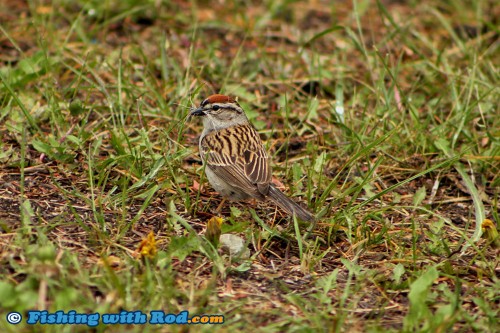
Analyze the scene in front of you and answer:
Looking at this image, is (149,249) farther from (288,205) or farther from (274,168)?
(274,168)

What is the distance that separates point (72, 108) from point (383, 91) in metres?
2.52

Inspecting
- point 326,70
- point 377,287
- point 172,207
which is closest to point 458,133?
point 326,70

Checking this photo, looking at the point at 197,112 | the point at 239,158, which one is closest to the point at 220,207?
the point at 239,158

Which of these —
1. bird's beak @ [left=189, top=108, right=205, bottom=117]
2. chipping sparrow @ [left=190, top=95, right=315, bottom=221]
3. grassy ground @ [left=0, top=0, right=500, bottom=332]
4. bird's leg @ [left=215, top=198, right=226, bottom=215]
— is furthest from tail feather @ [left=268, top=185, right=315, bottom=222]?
bird's beak @ [left=189, top=108, right=205, bottom=117]

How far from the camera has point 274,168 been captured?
20.0 feet

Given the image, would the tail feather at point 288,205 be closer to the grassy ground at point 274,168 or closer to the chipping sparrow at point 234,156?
the chipping sparrow at point 234,156

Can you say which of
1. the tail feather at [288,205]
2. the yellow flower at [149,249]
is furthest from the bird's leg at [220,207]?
the yellow flower at [149,249]

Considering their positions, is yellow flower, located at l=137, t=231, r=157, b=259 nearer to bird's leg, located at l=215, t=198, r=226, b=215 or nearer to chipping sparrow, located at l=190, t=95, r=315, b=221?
chipping sparrow, located at l=190, t=95, r=315, b=221

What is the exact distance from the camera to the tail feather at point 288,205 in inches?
202

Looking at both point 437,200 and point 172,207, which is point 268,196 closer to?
point 172,207

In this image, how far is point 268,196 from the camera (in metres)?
5.37

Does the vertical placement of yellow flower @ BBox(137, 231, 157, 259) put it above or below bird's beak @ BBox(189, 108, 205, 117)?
below

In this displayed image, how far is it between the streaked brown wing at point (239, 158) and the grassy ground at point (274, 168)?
213mm

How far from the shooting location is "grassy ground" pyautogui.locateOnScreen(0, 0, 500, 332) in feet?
14.1
